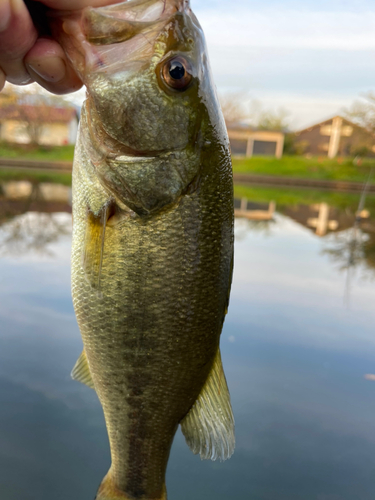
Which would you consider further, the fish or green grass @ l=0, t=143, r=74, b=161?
green grass @ l=0, t=143, r=74, b=161

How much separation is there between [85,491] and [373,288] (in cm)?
593

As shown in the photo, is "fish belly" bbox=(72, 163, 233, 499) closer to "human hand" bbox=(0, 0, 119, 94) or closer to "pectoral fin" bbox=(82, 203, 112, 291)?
"pectoral fin" bbox=(82, 203, 112, 291)

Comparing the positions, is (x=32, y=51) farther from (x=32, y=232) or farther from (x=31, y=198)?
(x=31, y=198)

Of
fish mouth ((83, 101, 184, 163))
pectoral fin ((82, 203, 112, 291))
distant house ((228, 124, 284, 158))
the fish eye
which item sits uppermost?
distant house ((228, 124, 284, 158))

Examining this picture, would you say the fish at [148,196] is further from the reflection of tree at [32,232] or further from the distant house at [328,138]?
the distant house at [328,138]

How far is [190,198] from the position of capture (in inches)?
45.3

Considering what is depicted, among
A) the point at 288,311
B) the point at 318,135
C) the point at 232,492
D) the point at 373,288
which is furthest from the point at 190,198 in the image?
the point at 318,135

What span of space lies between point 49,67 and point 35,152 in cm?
3088

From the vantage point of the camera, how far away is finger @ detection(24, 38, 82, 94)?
3.94 ft

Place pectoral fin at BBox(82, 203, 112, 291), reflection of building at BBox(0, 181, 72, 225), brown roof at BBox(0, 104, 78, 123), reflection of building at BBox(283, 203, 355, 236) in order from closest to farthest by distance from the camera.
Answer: pectoral fin at BBox(82, 203, 112, 291), reflection of building at BBox(0, 181, 72, 225), reflection of building at BBox(283, 203, 355, 236), brown roof at BBox(0, 104, 78, 123)

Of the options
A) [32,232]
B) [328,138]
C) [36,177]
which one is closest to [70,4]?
[32,232]

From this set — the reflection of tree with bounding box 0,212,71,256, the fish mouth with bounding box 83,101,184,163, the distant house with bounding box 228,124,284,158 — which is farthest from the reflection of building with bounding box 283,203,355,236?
the distant house with bounding box 228,124,284,158

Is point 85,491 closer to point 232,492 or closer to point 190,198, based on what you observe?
point 232,492

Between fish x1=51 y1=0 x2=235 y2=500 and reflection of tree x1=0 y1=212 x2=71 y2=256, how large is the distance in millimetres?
6501
